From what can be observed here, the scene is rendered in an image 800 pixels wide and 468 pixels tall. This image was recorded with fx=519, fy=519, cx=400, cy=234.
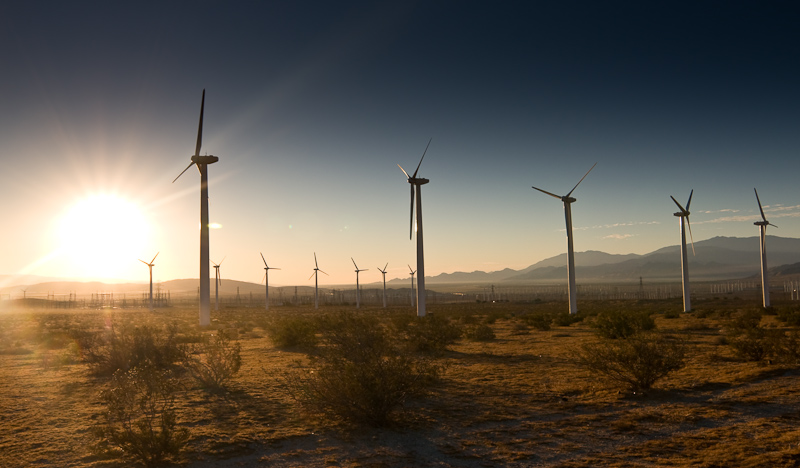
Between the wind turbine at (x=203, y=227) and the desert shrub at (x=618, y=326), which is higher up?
the wind turbine at (x=203, y=227)

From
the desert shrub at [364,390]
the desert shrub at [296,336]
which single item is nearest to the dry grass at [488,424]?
the desert shrub at [364,390]

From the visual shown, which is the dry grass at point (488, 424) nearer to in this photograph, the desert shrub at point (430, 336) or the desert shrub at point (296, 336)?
the desert shrub at point (430, 336)

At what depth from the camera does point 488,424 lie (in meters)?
12.9

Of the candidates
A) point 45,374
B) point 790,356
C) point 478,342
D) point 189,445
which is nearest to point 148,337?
point 45,374

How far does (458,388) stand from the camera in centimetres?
1730

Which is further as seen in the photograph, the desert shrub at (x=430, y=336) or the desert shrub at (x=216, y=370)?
the desert shrub at (x=430, y=336)

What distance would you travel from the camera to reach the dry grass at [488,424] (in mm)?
10414

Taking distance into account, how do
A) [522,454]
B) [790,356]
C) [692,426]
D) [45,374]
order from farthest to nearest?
[45,374] → [790,356] → [692,426] → [522,454]

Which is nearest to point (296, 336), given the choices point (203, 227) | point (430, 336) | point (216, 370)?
point (430, 336)

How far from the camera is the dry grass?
34.2 ft

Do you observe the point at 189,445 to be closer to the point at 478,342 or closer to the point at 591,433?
the point at 591,433

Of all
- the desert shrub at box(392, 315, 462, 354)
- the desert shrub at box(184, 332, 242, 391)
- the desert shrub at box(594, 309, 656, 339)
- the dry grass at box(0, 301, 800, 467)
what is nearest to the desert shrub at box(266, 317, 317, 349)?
the desert shrub at box(392, 315, 462, 354)

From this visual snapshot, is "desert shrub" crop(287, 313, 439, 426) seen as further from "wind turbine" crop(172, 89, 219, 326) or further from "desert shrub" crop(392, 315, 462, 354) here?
"wind turbine" crop(172, 89, 219, 326)

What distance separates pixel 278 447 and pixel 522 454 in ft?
17.0
